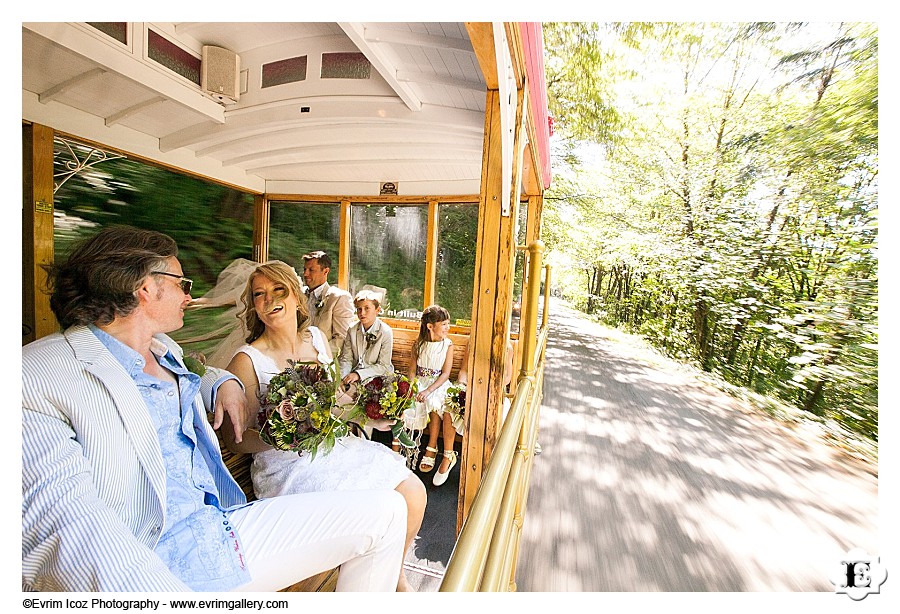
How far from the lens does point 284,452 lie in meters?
1.35

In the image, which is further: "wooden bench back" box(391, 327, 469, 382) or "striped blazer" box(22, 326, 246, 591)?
"wooden bench back" box(391, 327, 469, 382)

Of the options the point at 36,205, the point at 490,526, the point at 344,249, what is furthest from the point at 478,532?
the point at 344,249

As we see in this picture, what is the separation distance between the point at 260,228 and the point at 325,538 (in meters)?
2.28

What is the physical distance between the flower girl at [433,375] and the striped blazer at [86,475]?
5.68 ft

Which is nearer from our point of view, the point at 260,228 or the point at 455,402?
the point at 455,402

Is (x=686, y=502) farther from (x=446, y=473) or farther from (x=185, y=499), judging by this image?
(x=185, y=499)

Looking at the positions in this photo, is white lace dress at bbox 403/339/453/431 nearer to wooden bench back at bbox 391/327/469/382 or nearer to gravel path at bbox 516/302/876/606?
wooden bench back at bbox 391/327/469/382

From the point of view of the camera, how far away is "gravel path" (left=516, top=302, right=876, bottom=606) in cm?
175

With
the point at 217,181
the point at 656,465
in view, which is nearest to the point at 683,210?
the point at 656,465

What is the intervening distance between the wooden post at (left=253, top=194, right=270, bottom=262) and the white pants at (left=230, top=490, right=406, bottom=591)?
6.63 ft

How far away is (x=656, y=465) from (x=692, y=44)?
5.70 metres

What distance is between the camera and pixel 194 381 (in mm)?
1091

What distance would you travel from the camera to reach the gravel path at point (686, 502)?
1749mm

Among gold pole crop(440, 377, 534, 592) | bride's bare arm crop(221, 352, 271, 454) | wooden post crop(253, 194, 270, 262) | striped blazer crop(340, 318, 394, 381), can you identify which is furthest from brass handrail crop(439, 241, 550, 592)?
wooden post crop(253, 194, 270, 262)
